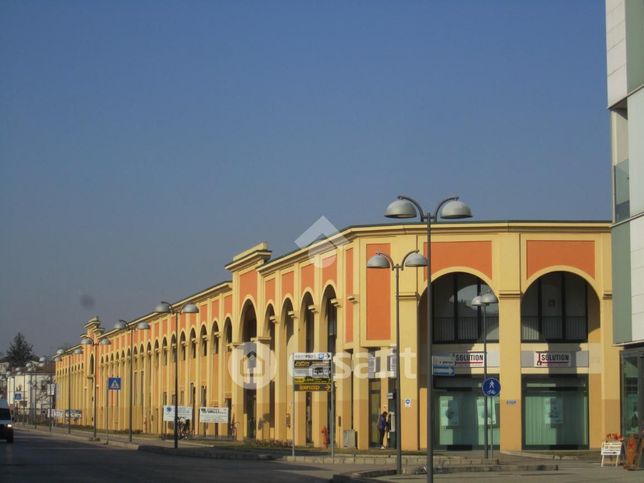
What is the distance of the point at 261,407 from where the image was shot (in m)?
64.4

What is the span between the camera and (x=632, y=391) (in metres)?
31.2

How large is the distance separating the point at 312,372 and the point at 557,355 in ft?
43.2

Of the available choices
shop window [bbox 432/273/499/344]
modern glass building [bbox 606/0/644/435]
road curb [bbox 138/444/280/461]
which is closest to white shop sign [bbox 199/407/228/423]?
road curb [bbox 138/444/280/461]

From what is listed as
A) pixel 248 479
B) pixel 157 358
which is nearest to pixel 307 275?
pixel 248 479

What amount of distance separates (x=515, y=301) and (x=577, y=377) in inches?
181

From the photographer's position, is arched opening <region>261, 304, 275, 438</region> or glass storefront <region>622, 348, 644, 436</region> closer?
glass storefront <region>622, 348, 644, 436</region>

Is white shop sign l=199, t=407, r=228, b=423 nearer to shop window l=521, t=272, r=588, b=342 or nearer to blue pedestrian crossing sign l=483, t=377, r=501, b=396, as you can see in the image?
shop window l=521, t=272, r=588, b=342

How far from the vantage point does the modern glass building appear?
29531 millimetres

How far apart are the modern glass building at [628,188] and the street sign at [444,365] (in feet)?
59.8

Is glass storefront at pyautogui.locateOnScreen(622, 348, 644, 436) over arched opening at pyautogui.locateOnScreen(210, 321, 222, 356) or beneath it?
beneath

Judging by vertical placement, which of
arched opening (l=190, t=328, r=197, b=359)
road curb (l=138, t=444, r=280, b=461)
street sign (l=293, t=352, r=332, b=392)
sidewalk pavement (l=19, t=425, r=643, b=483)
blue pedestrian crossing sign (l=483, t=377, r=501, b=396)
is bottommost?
road curb (l=138, t=444, r=280, b=461)

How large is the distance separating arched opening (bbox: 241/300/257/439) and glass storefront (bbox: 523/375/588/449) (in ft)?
67.9

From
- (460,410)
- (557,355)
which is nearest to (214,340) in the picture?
(460,410)

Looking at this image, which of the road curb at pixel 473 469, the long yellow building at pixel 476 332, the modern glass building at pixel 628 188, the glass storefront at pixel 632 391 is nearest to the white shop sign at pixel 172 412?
the long yellow building at pixel 476 332
